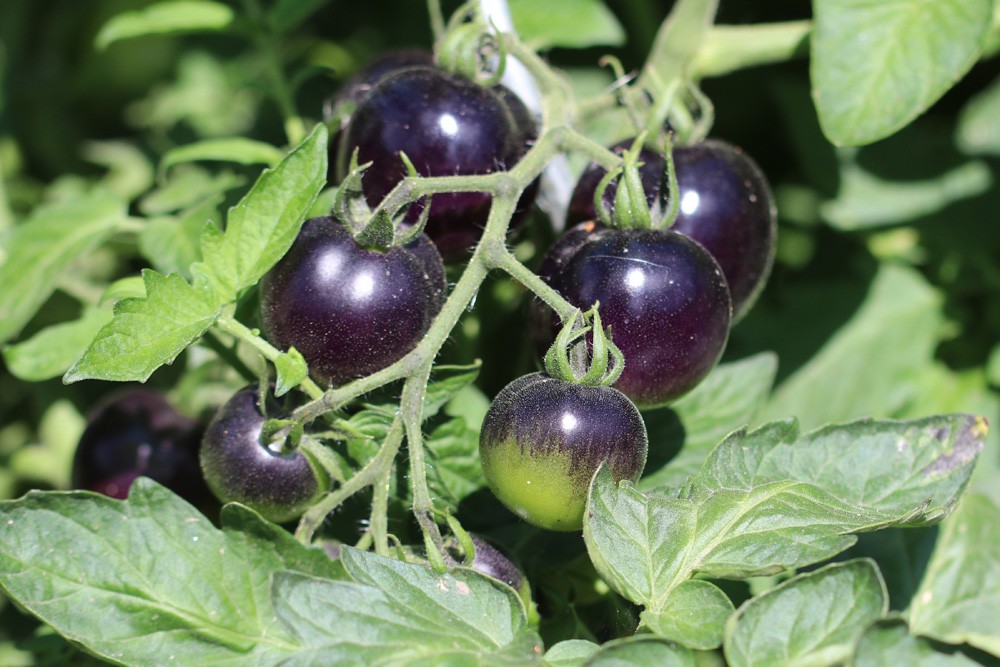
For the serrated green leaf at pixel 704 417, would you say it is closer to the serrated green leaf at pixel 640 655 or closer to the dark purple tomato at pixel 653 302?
the dark purple tomato at pixel 653 302

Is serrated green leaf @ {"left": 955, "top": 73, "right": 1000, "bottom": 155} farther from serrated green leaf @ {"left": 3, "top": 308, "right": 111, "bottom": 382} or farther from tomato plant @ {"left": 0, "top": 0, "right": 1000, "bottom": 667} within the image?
serrated green leaf @ {"left": 3, "top": 308, "right": 111, "bottom": 382}

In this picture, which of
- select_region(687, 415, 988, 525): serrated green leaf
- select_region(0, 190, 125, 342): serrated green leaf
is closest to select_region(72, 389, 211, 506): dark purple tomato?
select_region(0, 190, 125, 342): serrated green leaf

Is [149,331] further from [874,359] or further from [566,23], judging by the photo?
[874,359]

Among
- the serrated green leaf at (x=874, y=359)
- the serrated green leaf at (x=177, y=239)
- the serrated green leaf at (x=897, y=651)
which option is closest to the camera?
the serrated green leaf at (x=897, y=651)

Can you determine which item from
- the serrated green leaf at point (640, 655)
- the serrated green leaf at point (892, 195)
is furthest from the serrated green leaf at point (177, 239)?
the serrated green leaf at point (892, 195)

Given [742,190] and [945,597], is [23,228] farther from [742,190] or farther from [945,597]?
[945,597]

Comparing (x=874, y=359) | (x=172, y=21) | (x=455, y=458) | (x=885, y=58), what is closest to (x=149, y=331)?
(x=455, y=458)
